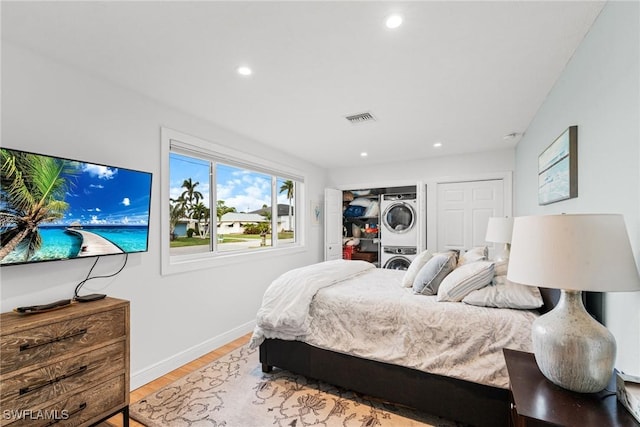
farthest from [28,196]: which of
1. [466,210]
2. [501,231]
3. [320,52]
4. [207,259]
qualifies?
[466,210]

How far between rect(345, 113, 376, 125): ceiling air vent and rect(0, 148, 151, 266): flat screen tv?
187 centimetres

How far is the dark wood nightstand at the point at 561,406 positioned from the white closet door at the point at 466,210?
3.36 meters

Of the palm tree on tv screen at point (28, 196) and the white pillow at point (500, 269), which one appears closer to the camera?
the palm tree on tv screen at point (28, 196)

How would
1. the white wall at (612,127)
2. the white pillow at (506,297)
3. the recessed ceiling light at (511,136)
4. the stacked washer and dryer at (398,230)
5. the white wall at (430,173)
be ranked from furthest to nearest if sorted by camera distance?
the stacked washer and dryer at (398,230), the white wall at (430,173), the recessed ceiling light at (511,136), the white pillow at (506,297), the white wall at (612,127)

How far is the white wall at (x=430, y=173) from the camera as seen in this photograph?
4.14 meters

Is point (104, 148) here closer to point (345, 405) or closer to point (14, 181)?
point (14, 181)

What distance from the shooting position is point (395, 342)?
203 cm

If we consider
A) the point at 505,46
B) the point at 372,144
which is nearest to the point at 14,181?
the point at 505,46

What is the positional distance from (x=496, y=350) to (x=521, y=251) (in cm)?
90

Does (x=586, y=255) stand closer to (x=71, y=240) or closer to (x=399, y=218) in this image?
(x=71, y=240)

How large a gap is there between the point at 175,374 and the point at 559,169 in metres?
3.38

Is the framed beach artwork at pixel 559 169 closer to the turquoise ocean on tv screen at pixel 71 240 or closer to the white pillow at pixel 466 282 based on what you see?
the white pillow at pixel 466 282

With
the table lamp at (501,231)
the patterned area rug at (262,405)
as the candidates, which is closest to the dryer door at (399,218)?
the table lamp at (501,231)

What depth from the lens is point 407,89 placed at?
229 cm
